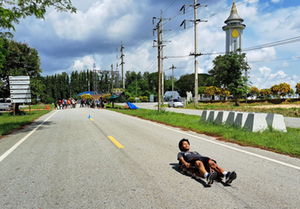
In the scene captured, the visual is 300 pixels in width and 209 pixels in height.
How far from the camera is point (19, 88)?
22938 millimetres

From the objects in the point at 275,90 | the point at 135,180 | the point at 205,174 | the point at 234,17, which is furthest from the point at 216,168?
the point at 234,17

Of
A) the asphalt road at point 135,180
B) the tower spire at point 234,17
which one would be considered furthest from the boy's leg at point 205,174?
the tower spire at point 234,17

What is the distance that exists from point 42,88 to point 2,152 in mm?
21645

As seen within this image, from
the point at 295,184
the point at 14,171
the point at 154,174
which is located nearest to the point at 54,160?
the point at 14,171

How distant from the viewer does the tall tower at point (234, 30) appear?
108 m

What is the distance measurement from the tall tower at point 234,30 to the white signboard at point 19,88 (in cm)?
10077

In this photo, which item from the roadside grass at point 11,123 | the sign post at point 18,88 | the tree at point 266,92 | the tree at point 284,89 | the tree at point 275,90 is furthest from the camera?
the tree at point 266,92

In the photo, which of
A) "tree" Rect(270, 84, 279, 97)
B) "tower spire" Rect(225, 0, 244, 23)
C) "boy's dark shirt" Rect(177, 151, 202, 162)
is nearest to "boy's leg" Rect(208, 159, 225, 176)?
"boy's dark shirt" Rect(177, 151, 202, 162)

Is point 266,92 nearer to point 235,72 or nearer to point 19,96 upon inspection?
point 235,72

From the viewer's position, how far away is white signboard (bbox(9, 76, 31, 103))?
22.7 metres

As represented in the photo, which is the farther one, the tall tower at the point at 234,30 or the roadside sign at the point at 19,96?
the tall tower at the point at 234,30

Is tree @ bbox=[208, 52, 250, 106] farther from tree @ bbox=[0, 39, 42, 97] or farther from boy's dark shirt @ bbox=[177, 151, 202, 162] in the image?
boy's dark shirt @ bbox=[177, 151, 202, 162]

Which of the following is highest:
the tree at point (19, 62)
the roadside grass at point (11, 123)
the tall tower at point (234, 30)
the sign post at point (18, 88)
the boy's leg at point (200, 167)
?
the tall tower at point (234, 30)

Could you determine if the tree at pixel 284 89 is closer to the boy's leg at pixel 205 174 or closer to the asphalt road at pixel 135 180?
the asphalt road at pixel 135 180
